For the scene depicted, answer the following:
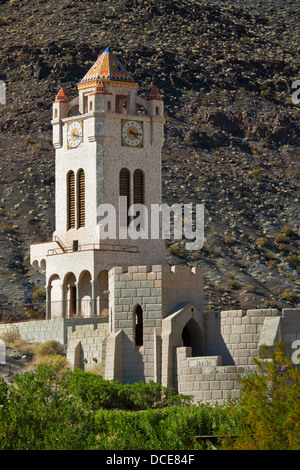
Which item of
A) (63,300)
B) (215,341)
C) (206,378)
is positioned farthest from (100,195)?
(206,378)

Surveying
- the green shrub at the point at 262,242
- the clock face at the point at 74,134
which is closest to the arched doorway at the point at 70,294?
the clock face at the point at 74,134

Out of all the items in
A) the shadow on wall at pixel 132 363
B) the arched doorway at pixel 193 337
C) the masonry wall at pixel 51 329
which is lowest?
the shadow on wall at pixel 132 363

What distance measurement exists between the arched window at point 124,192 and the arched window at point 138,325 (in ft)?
58.6

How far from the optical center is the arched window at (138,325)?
56.8 meters

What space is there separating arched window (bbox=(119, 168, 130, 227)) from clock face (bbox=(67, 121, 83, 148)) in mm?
2788

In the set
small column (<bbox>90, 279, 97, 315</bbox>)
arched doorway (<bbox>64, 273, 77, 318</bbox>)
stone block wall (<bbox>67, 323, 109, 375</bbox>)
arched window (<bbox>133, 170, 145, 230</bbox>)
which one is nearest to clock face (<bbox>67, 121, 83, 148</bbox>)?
arched window (<bbox>133, 170, 145, 230</bbox>)

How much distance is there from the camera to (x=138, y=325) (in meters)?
57.1

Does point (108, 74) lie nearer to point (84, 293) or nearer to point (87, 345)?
point (84, 293)

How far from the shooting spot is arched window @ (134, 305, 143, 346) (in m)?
56.8

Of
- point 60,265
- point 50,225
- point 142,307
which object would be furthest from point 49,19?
point 142,307

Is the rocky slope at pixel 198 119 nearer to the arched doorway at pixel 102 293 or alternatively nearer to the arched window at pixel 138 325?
the arched doorway at pixel 102 293

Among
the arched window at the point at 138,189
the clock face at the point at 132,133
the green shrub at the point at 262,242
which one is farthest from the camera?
the green shrub at the point at 262,242

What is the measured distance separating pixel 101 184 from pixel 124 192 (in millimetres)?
1426

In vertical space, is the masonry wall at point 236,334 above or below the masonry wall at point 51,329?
below
